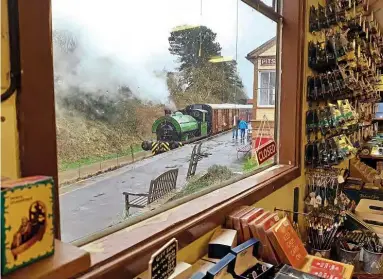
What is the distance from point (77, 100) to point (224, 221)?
27.8 inches

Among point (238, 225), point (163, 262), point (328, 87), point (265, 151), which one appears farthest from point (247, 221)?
point (328, 87)

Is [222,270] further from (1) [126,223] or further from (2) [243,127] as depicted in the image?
(2) [243,127]

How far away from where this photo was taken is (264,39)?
83.4 inches

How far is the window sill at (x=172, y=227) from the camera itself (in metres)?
0.87

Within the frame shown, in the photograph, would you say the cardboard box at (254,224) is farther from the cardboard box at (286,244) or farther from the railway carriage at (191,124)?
the railway carriage at (191,124)

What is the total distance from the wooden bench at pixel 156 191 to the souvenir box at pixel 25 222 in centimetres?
53

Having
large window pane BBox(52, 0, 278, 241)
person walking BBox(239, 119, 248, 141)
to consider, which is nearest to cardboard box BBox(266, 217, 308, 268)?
large window pane BBox(52, 0, 278, 241)

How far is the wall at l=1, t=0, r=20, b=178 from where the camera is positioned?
2.09ft

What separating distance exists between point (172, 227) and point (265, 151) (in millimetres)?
965

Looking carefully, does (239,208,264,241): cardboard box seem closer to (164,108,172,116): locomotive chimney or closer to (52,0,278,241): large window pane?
→ (52,0,278,241): large window pane

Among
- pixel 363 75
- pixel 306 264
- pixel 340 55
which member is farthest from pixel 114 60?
pixel 363 75

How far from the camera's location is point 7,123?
65cm

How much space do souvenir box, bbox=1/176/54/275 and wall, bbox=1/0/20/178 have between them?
0.28ft

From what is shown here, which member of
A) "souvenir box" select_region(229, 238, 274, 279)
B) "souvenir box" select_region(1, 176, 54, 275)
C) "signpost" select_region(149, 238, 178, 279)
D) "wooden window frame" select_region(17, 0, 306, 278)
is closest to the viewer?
"souvenir box" select_region(1, 176, 54, 275)
